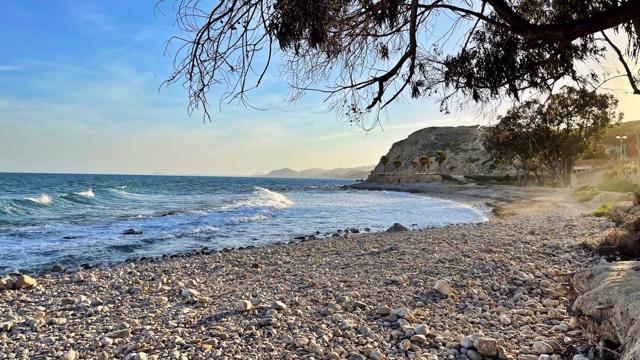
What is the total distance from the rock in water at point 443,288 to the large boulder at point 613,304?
1.85 m

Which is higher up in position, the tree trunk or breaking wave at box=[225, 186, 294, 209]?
the tree trunk

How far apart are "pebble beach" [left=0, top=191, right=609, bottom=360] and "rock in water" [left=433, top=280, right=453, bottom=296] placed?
19 millimetres

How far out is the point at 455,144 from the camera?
428 ft

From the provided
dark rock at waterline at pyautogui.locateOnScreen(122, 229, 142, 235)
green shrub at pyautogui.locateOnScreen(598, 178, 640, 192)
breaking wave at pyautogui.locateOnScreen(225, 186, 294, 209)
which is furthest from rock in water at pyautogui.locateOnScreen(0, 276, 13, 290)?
green shrub at pyautogui.locateOnScreen(598, 178, 640, 192)

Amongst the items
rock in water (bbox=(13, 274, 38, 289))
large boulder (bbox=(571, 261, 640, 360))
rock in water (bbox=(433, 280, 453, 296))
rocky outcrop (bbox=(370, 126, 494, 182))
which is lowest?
rock in water (bbox=(13, 274, 38, 289))

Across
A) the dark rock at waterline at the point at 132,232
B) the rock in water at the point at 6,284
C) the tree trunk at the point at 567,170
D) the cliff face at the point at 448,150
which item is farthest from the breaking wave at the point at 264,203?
the cliff face at the point at 448,150

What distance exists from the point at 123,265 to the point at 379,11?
867cm

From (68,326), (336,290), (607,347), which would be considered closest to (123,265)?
(68,326)

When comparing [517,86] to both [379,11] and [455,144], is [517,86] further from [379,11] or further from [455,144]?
[455,144]

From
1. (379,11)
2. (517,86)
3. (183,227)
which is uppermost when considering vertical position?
(379,11)

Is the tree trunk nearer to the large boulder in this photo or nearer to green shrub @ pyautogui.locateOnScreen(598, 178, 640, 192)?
green shrub @ pyautogui.locateOnScreen(598, 178, 640, 192)

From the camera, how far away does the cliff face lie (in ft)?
370

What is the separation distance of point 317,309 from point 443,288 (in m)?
1.73

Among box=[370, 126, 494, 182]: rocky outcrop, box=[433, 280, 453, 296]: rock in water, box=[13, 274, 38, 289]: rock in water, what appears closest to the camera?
box=[433, 280, 453, 296]: rock in water
